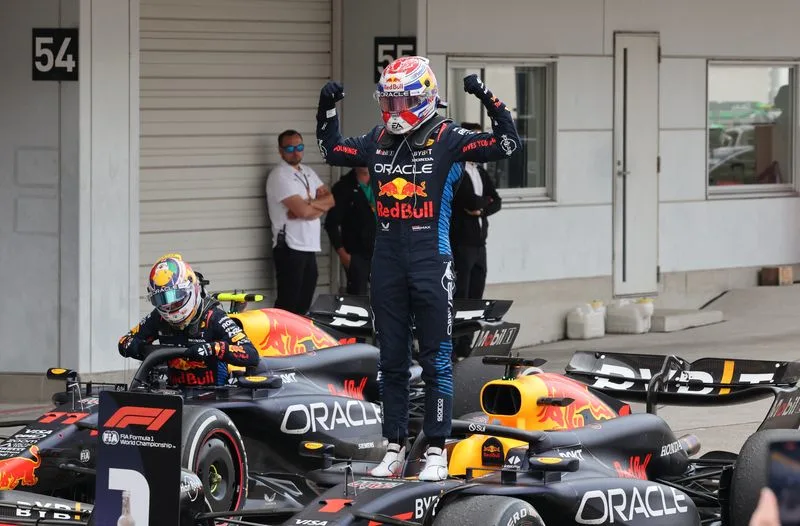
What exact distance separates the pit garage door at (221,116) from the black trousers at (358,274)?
82 centimetres

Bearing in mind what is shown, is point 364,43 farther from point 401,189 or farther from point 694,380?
point 401,189

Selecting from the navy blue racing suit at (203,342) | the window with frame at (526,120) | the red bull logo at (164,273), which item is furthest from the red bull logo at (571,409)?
the window with frame at (526,120)

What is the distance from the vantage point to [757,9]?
17812mm

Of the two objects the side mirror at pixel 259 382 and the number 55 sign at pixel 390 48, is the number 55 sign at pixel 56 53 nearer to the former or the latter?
the number 55 sign at pixel 390 48

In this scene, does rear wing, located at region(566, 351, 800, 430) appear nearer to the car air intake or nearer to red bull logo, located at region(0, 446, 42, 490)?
the car air intake

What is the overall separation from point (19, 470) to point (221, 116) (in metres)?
6.83

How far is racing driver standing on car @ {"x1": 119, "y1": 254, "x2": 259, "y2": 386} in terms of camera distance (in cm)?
873

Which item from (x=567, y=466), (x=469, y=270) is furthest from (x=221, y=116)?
(x=567, y=466)

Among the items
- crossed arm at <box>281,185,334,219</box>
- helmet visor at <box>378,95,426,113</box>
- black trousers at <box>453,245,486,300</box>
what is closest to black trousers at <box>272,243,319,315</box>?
crossed arm at <box>281,185,334,219</box>

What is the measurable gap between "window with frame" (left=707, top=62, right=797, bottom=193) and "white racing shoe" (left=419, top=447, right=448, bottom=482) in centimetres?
1099

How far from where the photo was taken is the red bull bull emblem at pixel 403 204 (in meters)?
7.54

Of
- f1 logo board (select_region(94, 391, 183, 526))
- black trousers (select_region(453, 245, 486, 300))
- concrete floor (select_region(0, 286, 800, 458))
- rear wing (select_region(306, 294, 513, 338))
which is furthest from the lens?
black trousers (select_region(453, 245, 486, 300))

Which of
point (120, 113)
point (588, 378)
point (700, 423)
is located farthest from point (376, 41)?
point (588, 378)

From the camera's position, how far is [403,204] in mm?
7566
